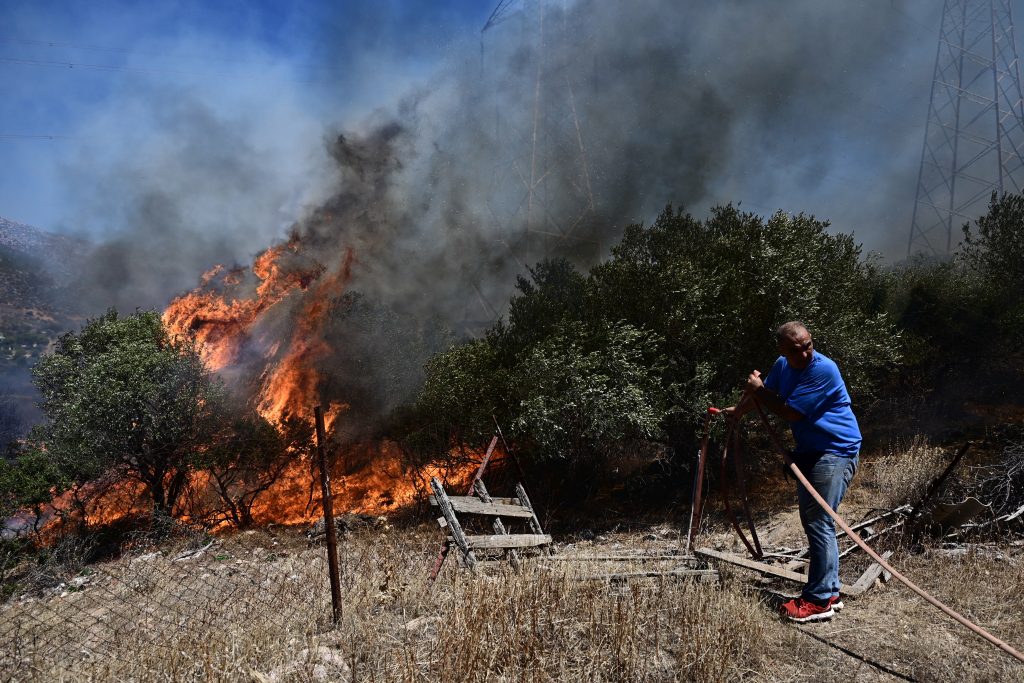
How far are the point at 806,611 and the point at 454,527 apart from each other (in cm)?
439

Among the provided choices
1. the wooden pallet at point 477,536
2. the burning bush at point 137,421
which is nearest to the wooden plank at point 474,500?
→ the wooden pallet at point 477,536

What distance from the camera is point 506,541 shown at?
28.2 ft

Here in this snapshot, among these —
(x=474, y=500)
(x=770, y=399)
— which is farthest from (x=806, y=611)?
(x=474, y=500)

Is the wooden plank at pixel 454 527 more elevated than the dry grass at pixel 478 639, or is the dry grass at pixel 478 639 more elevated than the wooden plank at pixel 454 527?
the wooden plank at pixel 454 527

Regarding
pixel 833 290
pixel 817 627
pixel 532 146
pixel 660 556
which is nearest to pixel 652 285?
pixel 833 290

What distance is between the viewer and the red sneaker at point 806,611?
5258 mm

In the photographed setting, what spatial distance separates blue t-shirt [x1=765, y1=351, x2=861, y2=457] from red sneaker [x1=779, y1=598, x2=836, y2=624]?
140 centimetres

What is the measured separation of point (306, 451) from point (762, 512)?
1706 cm

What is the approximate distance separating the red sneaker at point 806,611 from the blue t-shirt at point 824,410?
1405 mm

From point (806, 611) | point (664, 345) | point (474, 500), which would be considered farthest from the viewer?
point (664, 345)

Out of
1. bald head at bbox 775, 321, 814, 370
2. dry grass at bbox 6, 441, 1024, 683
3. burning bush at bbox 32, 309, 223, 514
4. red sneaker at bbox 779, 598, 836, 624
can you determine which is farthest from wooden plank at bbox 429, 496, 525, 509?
burning bush at bbox 32, 309, 223, 514

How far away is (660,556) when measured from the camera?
7664 mm

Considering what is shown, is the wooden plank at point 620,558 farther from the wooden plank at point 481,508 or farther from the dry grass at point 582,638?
the wooden plank at point 481,508

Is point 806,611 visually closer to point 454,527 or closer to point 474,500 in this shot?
point 454,527
